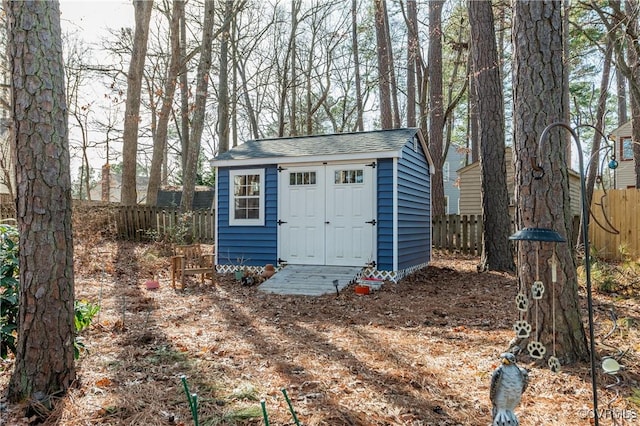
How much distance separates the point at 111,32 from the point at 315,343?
14.0 meters

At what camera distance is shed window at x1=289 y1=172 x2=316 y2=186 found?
8.78 meters

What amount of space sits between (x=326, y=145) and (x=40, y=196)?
6.66m

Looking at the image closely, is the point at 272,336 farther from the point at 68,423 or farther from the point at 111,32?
the point at 111,32

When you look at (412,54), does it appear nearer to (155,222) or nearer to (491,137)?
(491,137)

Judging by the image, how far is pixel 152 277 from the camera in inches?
348

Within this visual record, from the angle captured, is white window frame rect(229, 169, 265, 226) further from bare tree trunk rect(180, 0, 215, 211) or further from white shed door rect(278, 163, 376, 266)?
bare tree trunk rect(180, 0, 215, 211)

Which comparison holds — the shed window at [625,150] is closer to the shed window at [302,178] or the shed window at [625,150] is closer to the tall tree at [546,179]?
the shed window at [302,178]

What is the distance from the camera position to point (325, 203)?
8672mm

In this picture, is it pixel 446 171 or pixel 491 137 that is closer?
pixel 491 137

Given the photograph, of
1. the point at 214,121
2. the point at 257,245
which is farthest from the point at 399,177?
the point at 214,121

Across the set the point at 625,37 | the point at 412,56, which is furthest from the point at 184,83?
the point at 625,37

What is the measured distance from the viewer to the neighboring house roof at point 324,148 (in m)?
8.24

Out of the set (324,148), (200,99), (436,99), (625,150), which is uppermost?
(436,99)

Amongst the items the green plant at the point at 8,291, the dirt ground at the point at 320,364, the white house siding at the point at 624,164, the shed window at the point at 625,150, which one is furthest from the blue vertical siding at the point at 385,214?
the shed window at the point at 625,150
